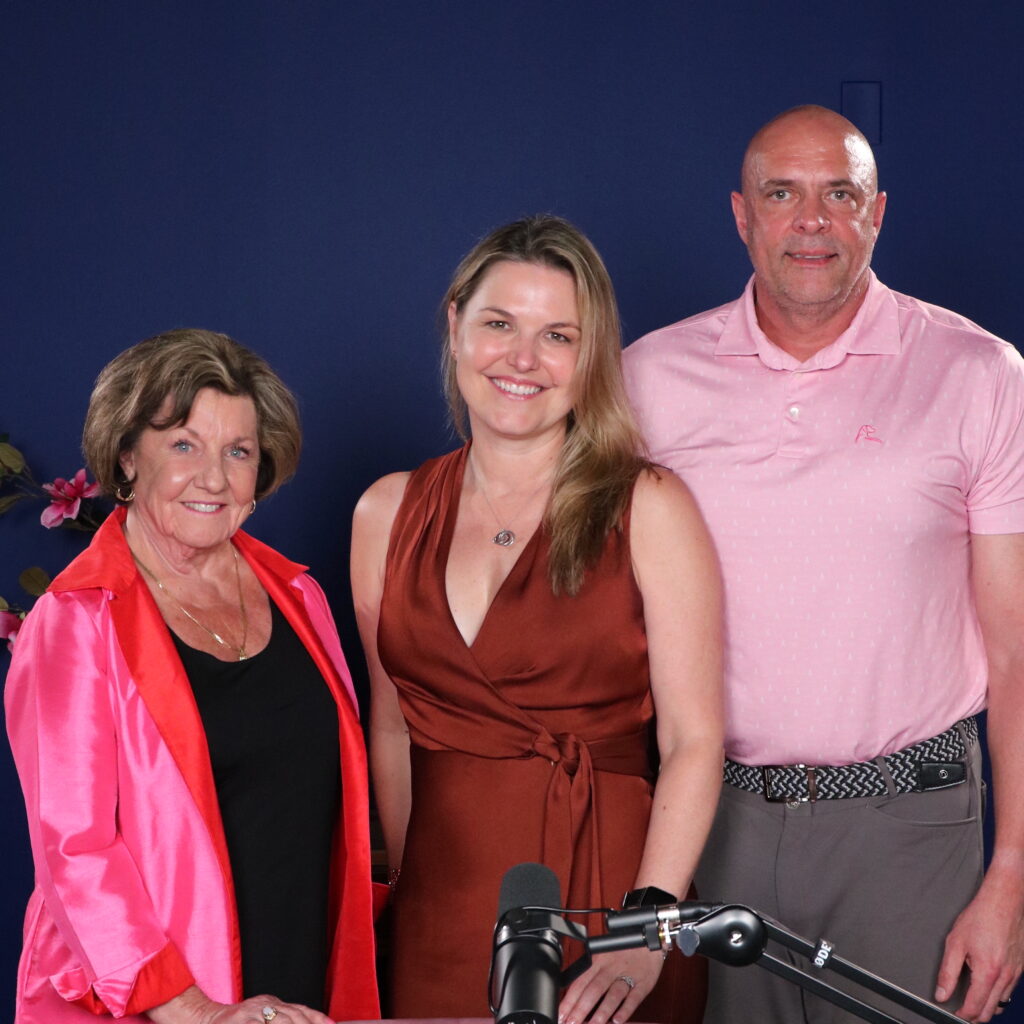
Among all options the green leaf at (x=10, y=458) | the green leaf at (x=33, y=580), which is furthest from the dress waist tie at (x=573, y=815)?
the green leaf at (x=10, y=458)

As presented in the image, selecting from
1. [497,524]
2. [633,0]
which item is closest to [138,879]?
[497,524]

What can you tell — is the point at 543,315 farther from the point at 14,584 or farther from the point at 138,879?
the point at 14,584

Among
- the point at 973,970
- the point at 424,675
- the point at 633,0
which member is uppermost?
the point at 633,0

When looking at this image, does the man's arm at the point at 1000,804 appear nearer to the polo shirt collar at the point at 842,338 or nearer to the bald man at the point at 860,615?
the bald man at the point at 860,615

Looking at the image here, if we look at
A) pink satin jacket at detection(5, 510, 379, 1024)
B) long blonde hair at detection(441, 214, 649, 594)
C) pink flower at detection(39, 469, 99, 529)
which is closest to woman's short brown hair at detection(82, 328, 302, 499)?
pink satin jacket at detection(5, 510, 379, 1024)

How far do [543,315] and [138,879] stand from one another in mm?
1062

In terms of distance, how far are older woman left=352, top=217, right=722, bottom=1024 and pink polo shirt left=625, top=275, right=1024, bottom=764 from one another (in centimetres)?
19

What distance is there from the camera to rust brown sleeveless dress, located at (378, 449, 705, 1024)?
2221 mm

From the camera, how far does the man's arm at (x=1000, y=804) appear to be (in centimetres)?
227

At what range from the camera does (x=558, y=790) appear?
7.25 feet

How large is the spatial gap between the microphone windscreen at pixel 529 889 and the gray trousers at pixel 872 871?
Answer: 4.18 feet

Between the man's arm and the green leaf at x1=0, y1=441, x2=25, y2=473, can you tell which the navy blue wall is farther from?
the man's arm

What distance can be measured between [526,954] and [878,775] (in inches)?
57.8

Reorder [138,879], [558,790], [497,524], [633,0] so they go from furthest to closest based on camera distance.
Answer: [633,0]
[497,524]
[558,790]
[138,879]
